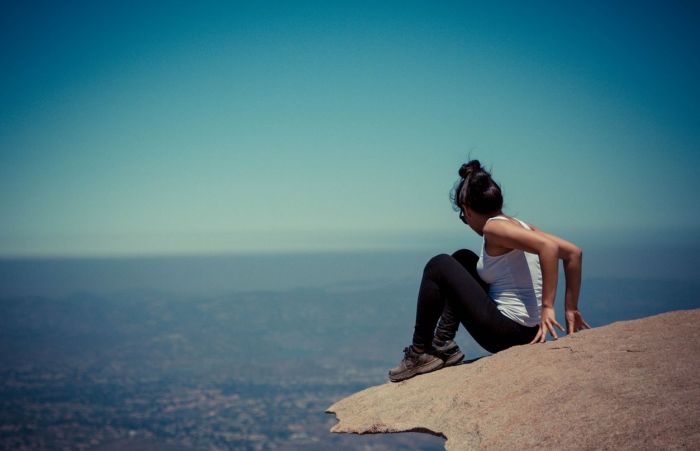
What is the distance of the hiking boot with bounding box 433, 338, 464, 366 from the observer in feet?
17.2

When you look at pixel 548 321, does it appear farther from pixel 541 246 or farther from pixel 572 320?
pixel 541 246

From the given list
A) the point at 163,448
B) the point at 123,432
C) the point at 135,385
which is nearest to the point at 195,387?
the point at 135,385

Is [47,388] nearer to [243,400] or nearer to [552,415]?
[243,400]

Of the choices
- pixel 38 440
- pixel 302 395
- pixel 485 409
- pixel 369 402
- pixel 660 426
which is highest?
pixel 660 426

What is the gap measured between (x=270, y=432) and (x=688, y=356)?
131 m

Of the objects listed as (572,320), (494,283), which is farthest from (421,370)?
(572,320)

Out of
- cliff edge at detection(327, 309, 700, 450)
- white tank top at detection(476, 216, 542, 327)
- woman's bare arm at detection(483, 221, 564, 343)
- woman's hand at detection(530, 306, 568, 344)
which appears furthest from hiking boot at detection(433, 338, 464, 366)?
woman's bare arm at detection(483, 221, 564, 343)

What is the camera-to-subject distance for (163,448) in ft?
344

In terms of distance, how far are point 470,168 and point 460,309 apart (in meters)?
1.44

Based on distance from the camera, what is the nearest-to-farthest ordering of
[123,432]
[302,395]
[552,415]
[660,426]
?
[660,426], [552,415], [123,432], [302,395]

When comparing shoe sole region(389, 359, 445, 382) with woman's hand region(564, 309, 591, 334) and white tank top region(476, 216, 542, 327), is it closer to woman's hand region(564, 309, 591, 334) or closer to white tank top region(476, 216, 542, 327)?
white tank top region(476, 216, 542, 327)

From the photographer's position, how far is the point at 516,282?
4.70m

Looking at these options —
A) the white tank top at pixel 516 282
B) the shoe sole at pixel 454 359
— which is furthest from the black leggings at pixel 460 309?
the shoe sole at pixel 454 359

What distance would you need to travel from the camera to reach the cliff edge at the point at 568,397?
3.10m
